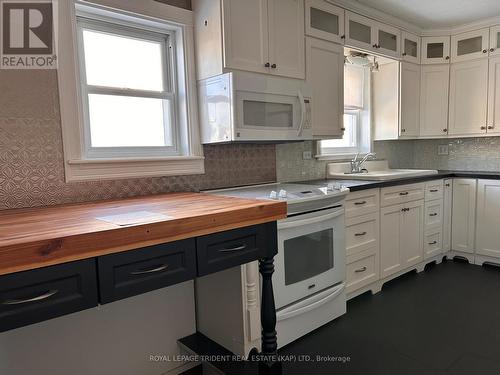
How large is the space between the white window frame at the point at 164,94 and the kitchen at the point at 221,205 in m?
0.01

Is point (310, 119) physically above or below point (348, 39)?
below

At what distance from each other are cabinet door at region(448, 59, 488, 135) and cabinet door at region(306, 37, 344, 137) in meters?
1.62

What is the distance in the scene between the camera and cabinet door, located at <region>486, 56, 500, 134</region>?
346cm

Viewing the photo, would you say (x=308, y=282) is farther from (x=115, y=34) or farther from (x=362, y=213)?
(x=115, y=34)

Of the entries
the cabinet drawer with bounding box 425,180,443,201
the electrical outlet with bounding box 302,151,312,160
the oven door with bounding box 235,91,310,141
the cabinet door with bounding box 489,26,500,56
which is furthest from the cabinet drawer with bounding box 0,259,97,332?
the cabinet door with bounding box 489,26,500,56

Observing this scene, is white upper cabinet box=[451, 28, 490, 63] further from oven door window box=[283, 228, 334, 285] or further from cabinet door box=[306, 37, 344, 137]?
oven door window box=[283, 228, 334, 285]

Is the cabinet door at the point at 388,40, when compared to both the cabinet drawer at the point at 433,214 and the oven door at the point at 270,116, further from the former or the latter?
the cabinet drawer at the point at 433,214

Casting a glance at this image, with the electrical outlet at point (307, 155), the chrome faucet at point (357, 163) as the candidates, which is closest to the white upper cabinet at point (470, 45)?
the chrome faucet at point (357, 163)

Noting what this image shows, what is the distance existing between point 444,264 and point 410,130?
143 centimetres

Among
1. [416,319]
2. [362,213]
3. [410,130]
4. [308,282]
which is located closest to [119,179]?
[308,282]

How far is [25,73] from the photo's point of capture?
1650 millimetres

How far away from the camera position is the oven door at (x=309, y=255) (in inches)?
81.0

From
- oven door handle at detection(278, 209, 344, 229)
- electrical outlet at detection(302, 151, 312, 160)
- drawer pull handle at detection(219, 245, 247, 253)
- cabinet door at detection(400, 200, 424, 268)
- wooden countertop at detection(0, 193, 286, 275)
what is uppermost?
electrical outlet at detection(302, 151, 312, 160)

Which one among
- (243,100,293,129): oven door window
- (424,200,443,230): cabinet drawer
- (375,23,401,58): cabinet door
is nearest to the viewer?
(243,100,293,129): oven door window
